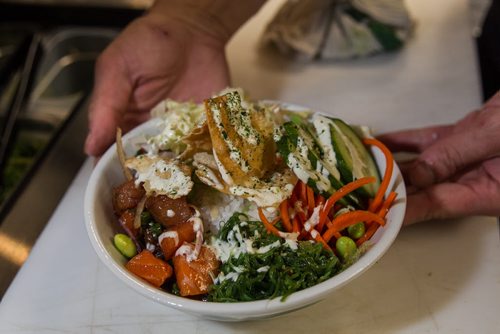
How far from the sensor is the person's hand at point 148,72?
151 centimetres

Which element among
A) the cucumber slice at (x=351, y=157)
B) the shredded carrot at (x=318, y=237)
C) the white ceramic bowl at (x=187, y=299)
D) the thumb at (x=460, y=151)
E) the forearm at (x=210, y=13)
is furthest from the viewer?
the forearm at (x=210, y=13)

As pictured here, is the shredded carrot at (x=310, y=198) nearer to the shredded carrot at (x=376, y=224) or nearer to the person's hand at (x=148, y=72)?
the shredded carrot at (x=376, y=224)

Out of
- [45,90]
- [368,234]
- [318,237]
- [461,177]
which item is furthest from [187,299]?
[45,90]

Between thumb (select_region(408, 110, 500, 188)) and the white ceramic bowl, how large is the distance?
16 centimetres

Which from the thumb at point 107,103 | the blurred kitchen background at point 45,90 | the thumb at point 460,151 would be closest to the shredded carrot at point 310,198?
the thumb at point 460,151

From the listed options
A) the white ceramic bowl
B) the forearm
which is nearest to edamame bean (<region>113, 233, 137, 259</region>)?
the white ceramic bowl

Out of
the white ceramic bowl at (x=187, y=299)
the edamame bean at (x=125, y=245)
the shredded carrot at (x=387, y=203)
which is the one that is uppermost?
the shredded carrot at (x=387, y=203)

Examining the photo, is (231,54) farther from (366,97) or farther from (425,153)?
(425,153)

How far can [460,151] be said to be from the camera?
1353 mm

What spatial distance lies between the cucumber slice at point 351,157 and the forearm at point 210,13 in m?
0.80

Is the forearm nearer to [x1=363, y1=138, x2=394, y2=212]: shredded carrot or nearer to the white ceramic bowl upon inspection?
the white ceramic bowl

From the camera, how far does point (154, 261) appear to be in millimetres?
1104

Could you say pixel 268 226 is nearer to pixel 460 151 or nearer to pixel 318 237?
pixel 318 237

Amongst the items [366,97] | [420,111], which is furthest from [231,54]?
[420,111]
